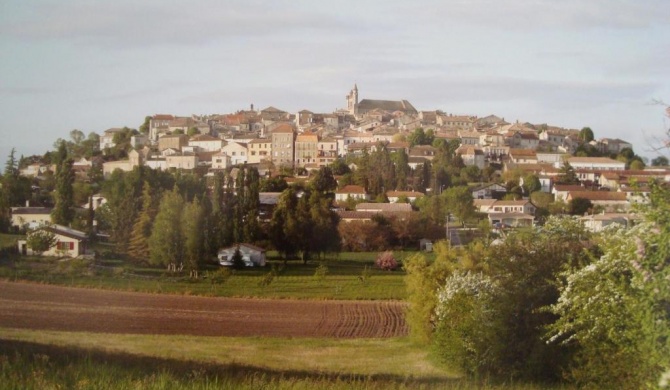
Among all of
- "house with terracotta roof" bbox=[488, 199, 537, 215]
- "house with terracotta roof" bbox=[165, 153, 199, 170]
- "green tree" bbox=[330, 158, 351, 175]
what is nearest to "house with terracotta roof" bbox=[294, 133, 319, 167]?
"green tree" bbox=[330, 158, 351, 175]

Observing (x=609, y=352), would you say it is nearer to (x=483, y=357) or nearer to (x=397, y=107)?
(x=483, y=357)

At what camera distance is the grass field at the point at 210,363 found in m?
3.88

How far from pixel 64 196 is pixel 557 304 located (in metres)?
7.97

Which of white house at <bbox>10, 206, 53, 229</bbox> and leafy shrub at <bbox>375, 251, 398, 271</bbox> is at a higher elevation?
white house at <bbox>10, 206, 53, 229</bbox>

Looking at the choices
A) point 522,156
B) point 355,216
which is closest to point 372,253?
point 355,216

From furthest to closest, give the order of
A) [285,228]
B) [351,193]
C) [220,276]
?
[351,193] < [285,228] < [220,276]

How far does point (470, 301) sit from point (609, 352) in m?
2.95

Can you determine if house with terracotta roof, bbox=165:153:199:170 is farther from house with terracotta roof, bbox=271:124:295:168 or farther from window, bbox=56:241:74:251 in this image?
window, bbox=56:241:74:251

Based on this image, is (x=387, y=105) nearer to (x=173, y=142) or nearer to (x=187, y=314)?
(x=173, y=142)

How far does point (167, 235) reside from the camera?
1096 cm

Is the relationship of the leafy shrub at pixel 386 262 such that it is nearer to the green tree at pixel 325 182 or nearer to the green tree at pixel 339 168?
the green tree at pixel 325 182

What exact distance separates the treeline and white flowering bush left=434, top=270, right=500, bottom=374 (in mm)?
13

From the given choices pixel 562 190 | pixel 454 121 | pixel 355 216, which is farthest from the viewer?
pixel 454 121

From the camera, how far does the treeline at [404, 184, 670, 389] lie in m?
4.42
